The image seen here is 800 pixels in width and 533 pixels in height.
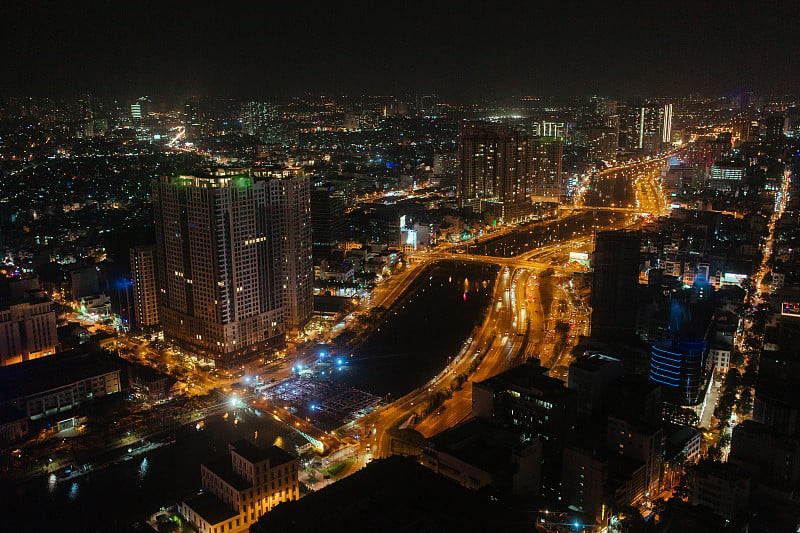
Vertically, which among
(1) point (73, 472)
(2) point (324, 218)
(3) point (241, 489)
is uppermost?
(2) point (324, 218)

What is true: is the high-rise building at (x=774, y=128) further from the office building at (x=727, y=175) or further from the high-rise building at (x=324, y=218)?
the high-rise building at (x=324, y=218)

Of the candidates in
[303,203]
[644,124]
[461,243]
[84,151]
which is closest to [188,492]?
[303,203]

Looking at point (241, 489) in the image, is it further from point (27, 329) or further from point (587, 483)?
point (27, 329)

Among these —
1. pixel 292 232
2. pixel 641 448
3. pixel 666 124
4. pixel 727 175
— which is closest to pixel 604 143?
pixel 666 124

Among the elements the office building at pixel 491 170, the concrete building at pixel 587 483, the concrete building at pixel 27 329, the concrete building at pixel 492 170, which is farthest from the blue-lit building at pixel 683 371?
the office building at pixel 491 170

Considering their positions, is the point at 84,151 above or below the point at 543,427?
above

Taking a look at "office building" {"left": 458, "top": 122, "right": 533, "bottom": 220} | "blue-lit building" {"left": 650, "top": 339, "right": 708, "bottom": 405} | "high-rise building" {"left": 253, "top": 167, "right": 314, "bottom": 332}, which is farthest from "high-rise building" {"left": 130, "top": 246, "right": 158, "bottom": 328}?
"office building" {"left": 458, "top": 122, "right": 533, "bottom": 220}

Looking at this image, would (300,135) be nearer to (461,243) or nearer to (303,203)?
(461,243)

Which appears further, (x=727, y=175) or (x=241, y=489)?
(x=727, y=175)
